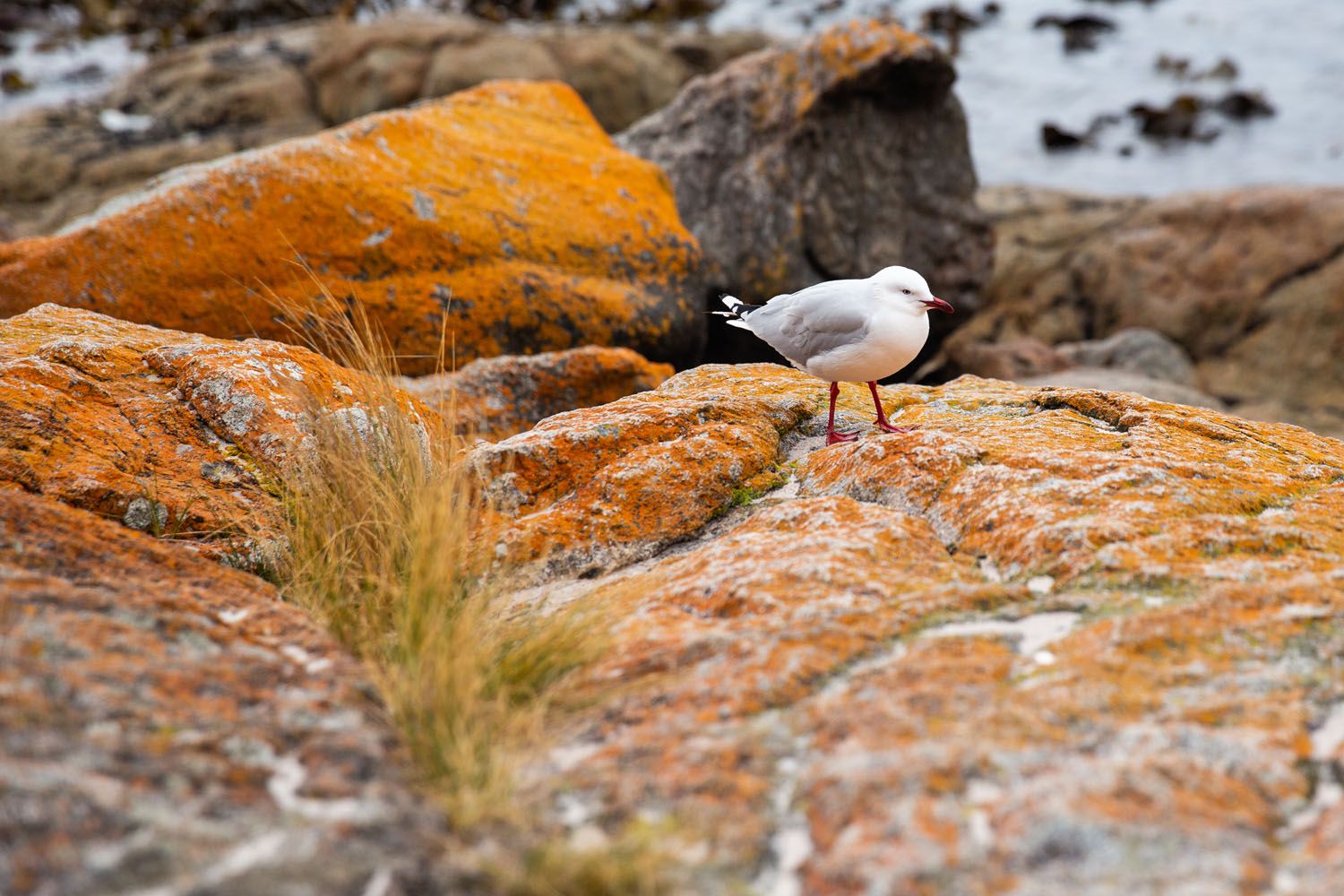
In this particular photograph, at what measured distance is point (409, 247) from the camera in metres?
5.69

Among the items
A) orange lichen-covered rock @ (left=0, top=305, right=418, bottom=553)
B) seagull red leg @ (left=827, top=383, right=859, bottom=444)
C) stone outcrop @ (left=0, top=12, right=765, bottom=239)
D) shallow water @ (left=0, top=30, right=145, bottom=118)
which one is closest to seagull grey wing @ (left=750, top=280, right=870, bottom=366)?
seagull red leg @ (left=827, top=383, right=859, bottom=444)

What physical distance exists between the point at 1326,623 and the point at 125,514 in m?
3.17

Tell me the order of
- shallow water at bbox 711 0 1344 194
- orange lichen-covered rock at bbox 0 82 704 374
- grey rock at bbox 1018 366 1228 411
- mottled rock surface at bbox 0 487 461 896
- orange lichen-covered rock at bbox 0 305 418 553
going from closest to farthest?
mottled rock surface at bbox 0 487 461 896 → orange lichen-covered rock at bbox 0 305 418 553 → orange lichen-covered rock at bbox 0 82 704 374 → grey rock at bbox 1018 366 1228 411 → shallow water at bbox 711 0 1344 194

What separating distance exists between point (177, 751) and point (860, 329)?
8.61 feet

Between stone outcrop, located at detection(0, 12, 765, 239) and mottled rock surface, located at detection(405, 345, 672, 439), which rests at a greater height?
stone outcrop, located at detection(0, 12, 765, 239)

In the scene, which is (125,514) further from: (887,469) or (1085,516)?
(1085,516)

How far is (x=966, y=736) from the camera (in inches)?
74.7

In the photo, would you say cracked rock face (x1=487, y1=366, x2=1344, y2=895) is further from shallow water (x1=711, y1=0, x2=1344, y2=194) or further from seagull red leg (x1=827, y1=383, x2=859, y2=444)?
shallow water (x1=711, y1=0, x2=1344, y2=194)

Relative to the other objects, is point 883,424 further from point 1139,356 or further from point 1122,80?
point 1122,80

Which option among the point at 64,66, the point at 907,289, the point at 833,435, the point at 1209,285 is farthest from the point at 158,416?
the point at 64,66

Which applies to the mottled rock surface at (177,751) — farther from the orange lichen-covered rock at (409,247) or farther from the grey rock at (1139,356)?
the grey rock at (1139,356)

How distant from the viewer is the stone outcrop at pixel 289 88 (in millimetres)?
11914

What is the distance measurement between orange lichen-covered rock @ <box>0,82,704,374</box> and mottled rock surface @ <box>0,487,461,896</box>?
8.73 ft

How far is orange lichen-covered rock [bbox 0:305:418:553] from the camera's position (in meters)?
2.93
